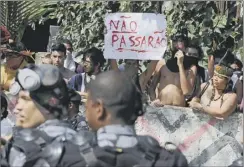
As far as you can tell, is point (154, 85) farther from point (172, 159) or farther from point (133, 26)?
point (172, 159)

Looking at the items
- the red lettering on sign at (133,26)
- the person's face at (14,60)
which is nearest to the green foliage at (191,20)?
the red lettering on sign at (133,26)

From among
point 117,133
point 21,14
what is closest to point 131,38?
point 117,133

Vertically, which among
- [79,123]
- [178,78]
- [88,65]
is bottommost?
[79,123]

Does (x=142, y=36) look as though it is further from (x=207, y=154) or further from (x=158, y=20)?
(x=207, y=154)

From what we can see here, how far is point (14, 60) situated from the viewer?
27.0 ft

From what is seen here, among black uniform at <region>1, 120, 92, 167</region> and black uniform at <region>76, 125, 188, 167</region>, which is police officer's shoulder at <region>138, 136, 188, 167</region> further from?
black uniform at <region>1, 120, 92, 167</region>

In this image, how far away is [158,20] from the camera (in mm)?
8047

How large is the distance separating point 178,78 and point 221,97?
0.89 metres

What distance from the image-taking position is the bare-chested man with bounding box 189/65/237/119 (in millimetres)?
7180

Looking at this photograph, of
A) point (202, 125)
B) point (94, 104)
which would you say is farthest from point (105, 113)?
point (202, 125)

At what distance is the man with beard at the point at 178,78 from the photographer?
7.83m

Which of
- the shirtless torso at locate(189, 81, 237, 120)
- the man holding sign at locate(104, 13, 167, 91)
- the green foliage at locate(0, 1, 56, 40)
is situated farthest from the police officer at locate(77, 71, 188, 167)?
the green foliage at locate(0, 1, 56, 40)

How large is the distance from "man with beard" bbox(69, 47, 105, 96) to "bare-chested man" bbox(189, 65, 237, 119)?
4.39 feet

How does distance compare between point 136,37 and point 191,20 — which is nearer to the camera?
point 136,37
